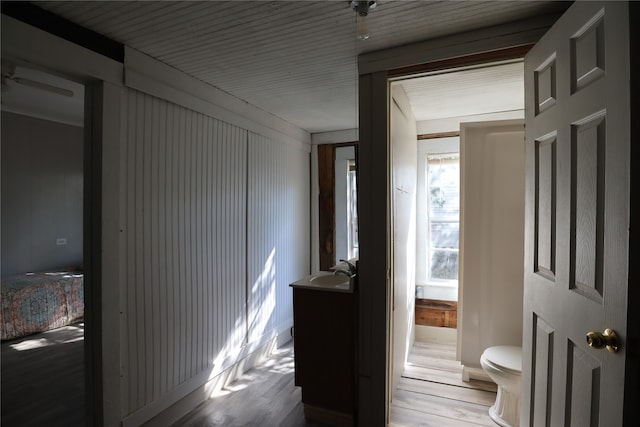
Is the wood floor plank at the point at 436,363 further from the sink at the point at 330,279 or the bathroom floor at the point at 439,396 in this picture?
the sink at the point at 330,279

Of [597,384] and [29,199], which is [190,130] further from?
[29,199]

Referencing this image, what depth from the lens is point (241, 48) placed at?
210cm

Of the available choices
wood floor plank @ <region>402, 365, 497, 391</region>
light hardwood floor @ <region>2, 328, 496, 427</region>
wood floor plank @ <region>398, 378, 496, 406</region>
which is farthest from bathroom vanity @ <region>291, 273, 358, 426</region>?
wood floor plank @ <region>402, 365, 497, 391</region>

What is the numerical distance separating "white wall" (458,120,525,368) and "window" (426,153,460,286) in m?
0.99

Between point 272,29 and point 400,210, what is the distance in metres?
1.54

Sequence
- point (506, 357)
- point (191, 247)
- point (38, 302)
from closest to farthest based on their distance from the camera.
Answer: point (506, 357) → point (191, 247) → point (38, 302)

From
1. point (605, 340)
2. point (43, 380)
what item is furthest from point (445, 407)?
point (43, 380)

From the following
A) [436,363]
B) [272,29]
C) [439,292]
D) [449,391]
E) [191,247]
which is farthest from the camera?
[439,292]

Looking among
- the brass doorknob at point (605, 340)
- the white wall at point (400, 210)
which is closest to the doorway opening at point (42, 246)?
the white wall at point (400, 210)

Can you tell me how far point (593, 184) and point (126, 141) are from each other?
2311mm

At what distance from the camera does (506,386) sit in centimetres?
233

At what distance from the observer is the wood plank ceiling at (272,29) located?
1.67 meters

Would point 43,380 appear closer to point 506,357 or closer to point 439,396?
point 439,396

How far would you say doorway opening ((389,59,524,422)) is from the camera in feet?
8.29
